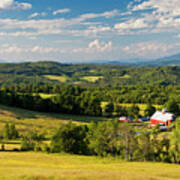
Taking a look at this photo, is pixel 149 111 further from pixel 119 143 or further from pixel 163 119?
pixel 119 143

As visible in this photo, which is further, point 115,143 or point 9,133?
point 9,133

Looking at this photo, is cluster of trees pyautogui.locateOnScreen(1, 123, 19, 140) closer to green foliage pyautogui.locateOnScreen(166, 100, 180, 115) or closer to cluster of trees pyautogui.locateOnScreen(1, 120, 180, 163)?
cluster of trees pyautogui.locateOnScreen(1, 120, 180, 163)

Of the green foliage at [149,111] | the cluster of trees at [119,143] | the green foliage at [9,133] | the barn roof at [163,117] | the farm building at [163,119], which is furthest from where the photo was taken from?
the green foliage at [149,111]

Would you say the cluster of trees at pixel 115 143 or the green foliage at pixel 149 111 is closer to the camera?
the cluster of trees at pixel 115 143

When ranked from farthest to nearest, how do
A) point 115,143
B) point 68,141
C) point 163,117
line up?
point 163,117 < point 68,141 < point 115,143

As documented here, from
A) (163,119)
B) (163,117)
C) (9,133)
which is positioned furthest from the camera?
(163,117)

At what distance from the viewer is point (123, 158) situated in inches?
1815

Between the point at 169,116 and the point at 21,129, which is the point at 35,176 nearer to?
the point at 21,129

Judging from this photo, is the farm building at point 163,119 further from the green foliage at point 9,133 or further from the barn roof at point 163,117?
the green foliage at point 9,133

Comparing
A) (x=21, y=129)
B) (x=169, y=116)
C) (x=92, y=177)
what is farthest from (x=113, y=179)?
(x=169, y=116)

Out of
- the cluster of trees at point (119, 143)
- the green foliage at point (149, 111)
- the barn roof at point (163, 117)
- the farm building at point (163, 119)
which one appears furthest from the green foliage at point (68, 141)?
the green foliage at point (149, 111)

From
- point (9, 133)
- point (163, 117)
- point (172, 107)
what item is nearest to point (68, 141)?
point (9, 133)

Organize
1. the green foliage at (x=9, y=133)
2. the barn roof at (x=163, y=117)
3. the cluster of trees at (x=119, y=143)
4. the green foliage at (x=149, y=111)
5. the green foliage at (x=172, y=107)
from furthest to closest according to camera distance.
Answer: the green foliage at (x=149, y=111) → the green foliage at (x=172, y=107) → the barn roof at (x=163, y=117) → the green foliage at (x=9, y=133) → the cluster of trees at (x=119, y=143)

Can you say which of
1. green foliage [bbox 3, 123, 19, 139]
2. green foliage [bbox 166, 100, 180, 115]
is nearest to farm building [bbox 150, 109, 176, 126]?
green foliage [bbox 166, 100, 180, 115]
